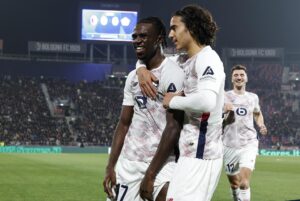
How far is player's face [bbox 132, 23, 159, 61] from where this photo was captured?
5137mm

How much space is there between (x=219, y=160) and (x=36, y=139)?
142ft

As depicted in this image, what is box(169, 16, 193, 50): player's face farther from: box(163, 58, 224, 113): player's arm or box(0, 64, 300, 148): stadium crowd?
box(0, 64, 300, 148): stadium crowd

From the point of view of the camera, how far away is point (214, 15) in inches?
2594

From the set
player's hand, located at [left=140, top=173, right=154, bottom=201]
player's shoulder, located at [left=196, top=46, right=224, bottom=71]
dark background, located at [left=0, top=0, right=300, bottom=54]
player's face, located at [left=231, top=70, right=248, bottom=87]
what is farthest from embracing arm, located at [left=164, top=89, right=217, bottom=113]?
dark background, located at [left=0, top=0, right=300, bottom=54]

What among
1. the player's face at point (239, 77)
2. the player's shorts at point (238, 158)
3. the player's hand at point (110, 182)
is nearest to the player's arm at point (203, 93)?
the player's hand at point (110, 182)

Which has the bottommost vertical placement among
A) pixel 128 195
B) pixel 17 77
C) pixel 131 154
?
pixel 17 77

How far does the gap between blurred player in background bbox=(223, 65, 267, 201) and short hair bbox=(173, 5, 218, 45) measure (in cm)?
634

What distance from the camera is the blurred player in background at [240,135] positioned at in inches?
438

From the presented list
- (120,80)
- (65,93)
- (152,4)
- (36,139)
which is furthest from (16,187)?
(152,4)

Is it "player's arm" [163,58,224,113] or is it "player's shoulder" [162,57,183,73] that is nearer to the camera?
"player's arm" [163,58,224,113]

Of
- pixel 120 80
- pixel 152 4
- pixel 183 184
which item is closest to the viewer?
pixel 183 184

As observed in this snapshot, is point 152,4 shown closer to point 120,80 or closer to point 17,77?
point 120,80

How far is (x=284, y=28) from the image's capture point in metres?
66.1

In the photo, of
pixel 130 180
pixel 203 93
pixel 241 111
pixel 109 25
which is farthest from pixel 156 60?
pixel 109 25
